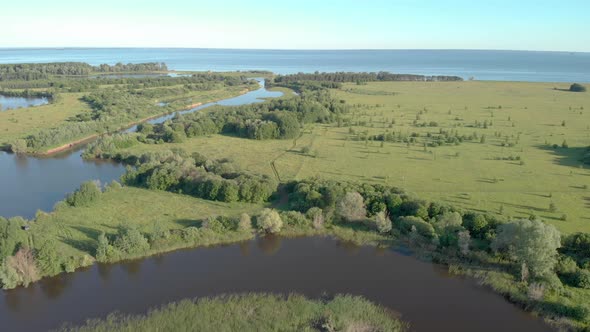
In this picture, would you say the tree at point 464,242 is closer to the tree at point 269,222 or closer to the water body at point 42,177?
the tree at point 269,222

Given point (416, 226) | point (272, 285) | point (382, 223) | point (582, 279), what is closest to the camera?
point (582, 279)

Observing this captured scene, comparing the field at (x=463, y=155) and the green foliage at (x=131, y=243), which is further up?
the field at (x=463, y=155)

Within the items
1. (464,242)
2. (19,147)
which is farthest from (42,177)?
(464,242)

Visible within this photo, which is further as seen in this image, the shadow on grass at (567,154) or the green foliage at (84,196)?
the shadow on grass at (567,154)

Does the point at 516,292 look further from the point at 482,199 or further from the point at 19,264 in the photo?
the point at 19,264

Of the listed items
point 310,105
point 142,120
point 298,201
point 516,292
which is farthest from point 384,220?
point 142,120

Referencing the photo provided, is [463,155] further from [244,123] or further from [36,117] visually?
[36,117]

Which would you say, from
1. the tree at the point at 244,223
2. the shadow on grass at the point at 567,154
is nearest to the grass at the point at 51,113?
the tree at the point at 244,223
